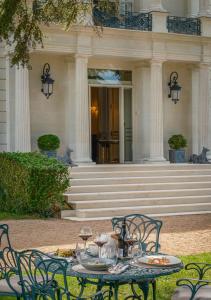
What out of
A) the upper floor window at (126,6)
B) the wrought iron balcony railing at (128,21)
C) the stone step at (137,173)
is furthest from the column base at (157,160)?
the upper floor window at (126,6)

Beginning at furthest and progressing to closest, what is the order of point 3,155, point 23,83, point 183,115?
point 183,115
point 23,83
point 3,155

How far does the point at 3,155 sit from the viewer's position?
1655 centimetres

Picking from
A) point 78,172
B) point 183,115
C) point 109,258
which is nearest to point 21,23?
point 78,172

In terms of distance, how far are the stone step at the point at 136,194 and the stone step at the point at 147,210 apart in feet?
2.00


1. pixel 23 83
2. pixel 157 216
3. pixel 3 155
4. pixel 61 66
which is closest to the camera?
pixel 157 216

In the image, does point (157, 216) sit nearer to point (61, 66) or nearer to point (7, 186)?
point (7, 186)

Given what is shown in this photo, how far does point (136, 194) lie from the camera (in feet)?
54.5

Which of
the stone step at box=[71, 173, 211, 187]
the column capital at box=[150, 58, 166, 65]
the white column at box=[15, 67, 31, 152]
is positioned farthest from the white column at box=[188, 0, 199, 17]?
the white column at box=[15, 67, 31, 152]

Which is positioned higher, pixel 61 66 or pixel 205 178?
pixel 61 66

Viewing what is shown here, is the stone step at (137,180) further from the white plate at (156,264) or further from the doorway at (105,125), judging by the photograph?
the white plate at (156,264)

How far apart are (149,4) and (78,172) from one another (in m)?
6.25

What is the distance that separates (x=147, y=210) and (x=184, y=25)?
7550mm

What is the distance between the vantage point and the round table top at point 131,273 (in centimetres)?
549

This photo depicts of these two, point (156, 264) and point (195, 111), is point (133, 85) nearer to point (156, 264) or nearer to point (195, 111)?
point (195, 111)
